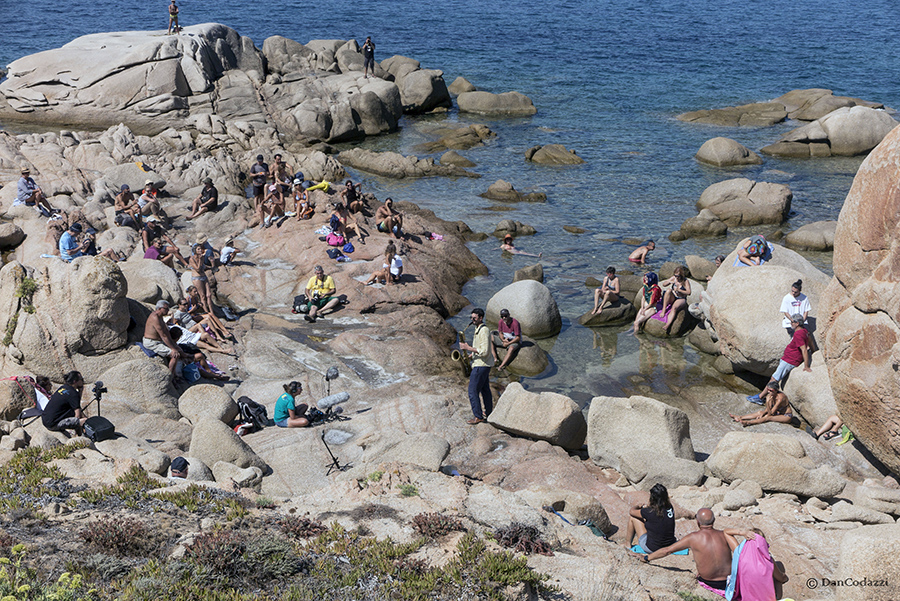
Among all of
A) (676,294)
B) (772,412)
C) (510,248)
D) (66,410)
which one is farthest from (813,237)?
(66,410)

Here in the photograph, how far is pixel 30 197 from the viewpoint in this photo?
21.6 meters

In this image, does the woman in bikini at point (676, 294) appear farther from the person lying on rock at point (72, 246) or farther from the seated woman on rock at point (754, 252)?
the person lying on rock at point (72, 246)

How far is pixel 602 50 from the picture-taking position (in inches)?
2352

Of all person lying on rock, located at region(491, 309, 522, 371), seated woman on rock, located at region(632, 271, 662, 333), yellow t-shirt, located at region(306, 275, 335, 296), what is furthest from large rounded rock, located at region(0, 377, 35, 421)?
seated woman on rock, located at region(632, 271, 662, 333)

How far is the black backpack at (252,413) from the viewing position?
43.5 feet

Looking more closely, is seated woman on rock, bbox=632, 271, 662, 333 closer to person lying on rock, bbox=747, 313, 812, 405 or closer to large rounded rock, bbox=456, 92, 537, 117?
person lying on rock, bbox=747, 313, 812, 405

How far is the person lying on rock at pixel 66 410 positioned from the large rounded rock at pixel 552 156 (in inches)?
1019

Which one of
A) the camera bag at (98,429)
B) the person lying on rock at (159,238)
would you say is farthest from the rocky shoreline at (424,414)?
the person lying on rock at (159,238)

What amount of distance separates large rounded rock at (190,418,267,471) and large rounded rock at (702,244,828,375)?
34.7 feet

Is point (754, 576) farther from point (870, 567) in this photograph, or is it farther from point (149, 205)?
point (149, 205)

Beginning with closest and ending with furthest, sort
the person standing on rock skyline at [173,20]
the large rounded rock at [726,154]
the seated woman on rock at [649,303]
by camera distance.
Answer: the seated woman on rock at [649,303] < the large rounded rock at [726,154] < the person standing on rock skyline at [173,20]

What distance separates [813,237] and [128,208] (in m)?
21.9

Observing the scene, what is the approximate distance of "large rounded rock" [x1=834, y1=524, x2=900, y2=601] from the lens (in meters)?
6.99

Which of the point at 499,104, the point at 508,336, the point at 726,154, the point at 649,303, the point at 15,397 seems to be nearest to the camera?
the point at 15,397
